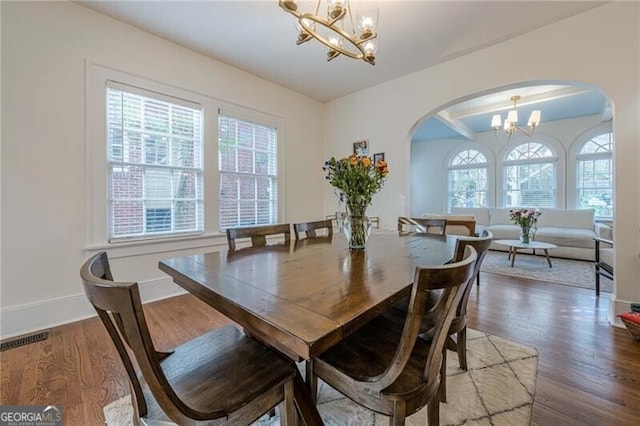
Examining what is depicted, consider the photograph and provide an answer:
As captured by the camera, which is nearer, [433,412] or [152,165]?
[433,412]

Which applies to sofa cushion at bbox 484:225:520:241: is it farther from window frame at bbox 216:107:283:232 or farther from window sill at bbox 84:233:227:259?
window sill at bbox 84:233:227:259

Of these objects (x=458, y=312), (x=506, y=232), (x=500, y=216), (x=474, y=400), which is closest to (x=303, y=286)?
(x=458, y=312)

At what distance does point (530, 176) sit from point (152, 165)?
7.50 metres

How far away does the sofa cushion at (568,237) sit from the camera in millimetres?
4535

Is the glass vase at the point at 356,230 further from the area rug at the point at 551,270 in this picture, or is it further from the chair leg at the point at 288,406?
the area rug at the point at 551,270

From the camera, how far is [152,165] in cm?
287

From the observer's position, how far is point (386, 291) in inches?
37.2

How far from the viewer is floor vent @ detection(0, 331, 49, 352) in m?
1.99

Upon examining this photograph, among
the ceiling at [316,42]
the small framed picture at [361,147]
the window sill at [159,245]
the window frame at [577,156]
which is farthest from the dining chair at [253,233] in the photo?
the window frame at [577,156]

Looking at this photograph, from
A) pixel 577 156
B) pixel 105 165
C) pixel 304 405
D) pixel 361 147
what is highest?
pixel 577 156

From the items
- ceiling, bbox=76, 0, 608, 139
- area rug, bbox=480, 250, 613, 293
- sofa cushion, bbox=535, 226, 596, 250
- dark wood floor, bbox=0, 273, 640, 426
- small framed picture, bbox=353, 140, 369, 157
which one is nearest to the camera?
dark wood floor, bbox=0, 273, 640, 426

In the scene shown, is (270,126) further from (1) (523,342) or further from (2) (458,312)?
(1) (523,342)

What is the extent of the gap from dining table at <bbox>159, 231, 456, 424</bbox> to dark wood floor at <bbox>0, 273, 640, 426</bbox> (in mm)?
941

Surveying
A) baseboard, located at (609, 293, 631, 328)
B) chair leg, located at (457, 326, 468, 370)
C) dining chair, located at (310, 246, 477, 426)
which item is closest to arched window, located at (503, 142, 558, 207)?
baseboard, located at (609, 293, 631, 328)
